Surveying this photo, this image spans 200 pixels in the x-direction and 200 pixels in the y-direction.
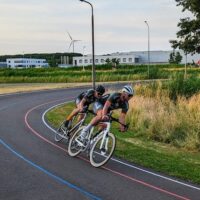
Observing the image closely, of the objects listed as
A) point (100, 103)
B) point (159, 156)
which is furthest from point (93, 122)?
point (159, 156)

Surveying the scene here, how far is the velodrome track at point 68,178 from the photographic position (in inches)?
350

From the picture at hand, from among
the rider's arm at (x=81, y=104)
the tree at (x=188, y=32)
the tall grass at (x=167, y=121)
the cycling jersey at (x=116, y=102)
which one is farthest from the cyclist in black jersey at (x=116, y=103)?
the tree at (x=188, y=32)

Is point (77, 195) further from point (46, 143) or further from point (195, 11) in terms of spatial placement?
point (195, 11)

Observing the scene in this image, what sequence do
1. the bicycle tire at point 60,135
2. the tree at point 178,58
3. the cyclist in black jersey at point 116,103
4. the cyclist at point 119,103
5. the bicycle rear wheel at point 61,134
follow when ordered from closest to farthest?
the cyclist at point 119,103, the cyclist in black jersey at point 116,103, the bicycle rear wheel at point 61,134, the bicycle tire at point 60,135, the tree at point 178,58

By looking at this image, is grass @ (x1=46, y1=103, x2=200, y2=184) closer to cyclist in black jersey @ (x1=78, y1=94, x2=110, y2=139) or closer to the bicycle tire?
cyclist in black jersey @ (x1=78, y1=94, x2=110, y2=139)

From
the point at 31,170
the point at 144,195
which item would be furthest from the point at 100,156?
the point at 144,195

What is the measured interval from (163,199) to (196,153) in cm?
649

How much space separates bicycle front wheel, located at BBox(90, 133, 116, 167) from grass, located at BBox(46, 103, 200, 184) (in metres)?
1.16

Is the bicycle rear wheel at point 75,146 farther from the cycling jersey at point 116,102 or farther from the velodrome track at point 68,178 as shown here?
the cycling jersey at point 116,102

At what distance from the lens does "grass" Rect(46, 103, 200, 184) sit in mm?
11387

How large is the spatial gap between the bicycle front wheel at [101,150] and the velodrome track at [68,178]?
0.61 feet

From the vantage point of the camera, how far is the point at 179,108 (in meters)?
21.8

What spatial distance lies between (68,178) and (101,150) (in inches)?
58.5

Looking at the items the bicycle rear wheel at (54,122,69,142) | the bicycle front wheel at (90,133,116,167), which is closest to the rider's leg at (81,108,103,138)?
the bicycle front wheel at (90,133,116,167)
